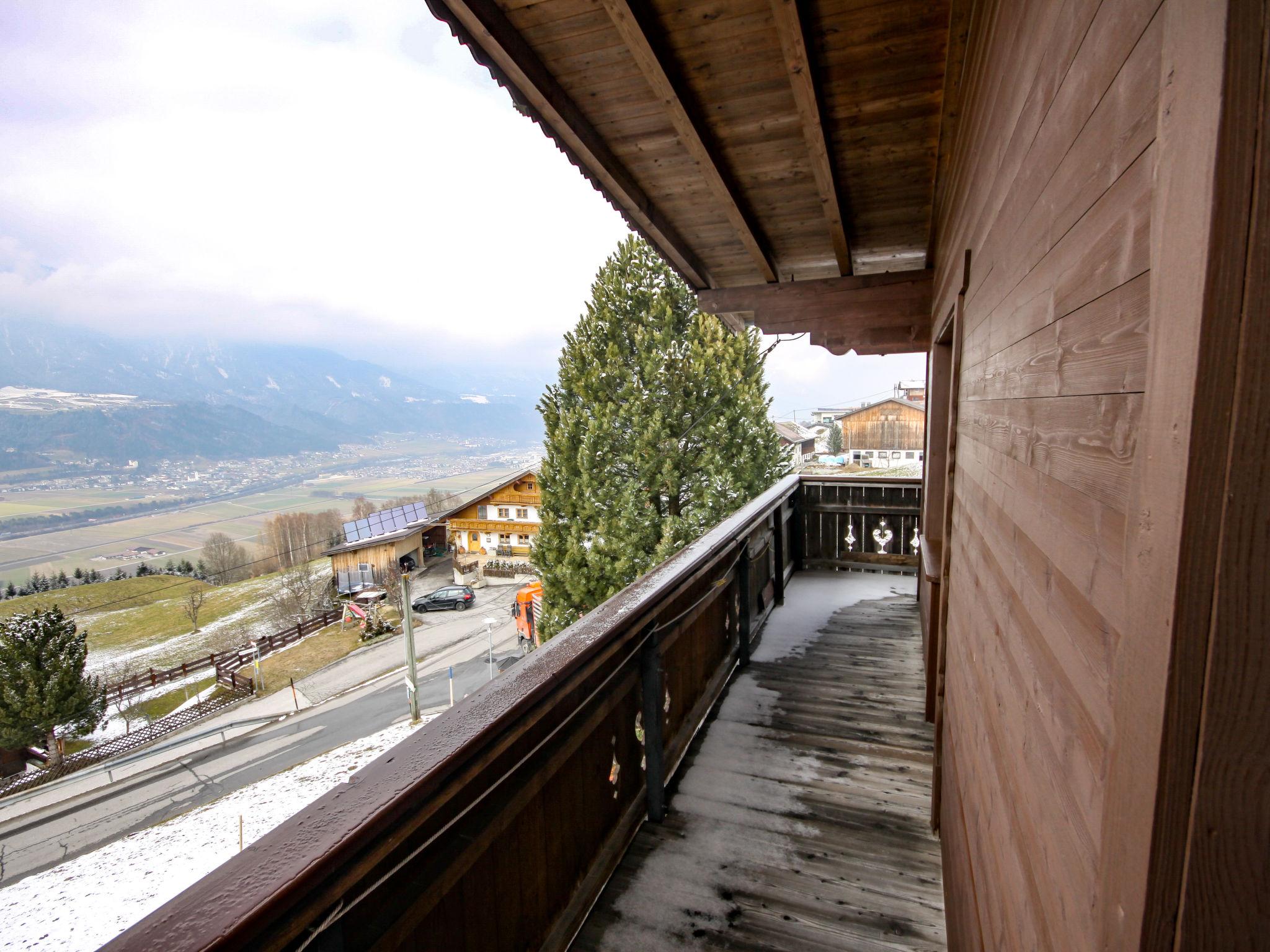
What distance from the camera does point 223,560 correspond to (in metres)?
36.4

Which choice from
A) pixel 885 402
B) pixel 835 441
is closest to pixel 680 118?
pixel 835 441

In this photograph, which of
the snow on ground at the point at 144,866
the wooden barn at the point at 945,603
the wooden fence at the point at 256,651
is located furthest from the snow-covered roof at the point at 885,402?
the wooden fence at the point at 256,651

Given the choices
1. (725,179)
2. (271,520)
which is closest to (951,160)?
(725,179)

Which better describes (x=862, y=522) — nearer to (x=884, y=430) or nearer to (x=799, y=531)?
(x=799, y=531)

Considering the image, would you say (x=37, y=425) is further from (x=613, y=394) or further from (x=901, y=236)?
(x=901, y=236)

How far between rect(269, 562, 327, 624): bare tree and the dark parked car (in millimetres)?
6273

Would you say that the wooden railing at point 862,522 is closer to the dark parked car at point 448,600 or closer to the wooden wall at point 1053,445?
the wooden wall at point 1053,445

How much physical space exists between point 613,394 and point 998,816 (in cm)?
1376

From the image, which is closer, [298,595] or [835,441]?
[298,595]

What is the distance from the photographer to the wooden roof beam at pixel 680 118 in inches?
67.7

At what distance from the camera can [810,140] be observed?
235cm

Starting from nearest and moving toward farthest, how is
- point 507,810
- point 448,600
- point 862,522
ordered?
Answer: point 507,810 < point 862,522 < point 448,600

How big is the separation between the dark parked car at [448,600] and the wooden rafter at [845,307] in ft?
80.9

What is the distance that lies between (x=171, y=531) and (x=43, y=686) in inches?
2084
